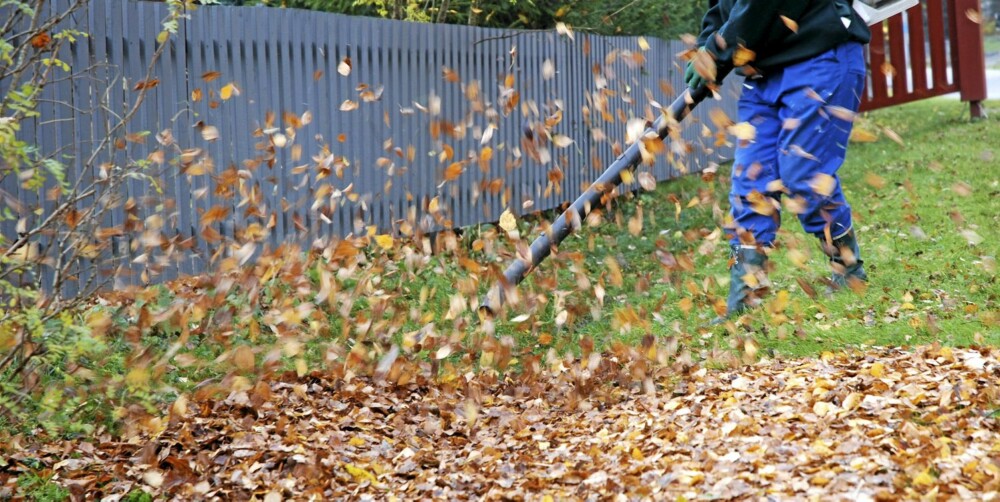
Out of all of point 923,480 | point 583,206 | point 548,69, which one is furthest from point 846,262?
point 548,69

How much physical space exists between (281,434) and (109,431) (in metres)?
0.65

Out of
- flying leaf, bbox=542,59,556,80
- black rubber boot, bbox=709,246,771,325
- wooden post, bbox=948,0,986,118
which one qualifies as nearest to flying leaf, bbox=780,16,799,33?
black rubber boot, bbox=709,246,771,325

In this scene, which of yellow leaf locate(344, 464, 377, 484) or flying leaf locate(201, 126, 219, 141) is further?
flying leaf locate(201, 126, 219, 141)

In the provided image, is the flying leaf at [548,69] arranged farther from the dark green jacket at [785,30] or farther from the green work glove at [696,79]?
the dark green jacket at [785,30]

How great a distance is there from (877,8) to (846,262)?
1.36 meters

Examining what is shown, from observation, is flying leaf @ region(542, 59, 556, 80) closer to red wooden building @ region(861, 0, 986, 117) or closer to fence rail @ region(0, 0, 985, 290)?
fence rail @ region(0, 0, 985, 290)

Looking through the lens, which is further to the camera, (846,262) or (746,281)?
(846,262)

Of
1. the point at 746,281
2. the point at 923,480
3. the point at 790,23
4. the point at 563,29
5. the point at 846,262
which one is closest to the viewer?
the point at 923,480

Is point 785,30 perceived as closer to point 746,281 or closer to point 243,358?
point 746,281

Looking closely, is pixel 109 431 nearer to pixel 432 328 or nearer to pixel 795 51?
pixel 432 328

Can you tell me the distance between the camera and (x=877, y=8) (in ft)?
17.6

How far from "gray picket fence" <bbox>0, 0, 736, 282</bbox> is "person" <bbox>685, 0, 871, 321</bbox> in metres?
0.80

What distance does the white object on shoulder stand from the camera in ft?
17.1

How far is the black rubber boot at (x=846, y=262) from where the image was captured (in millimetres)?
5039
